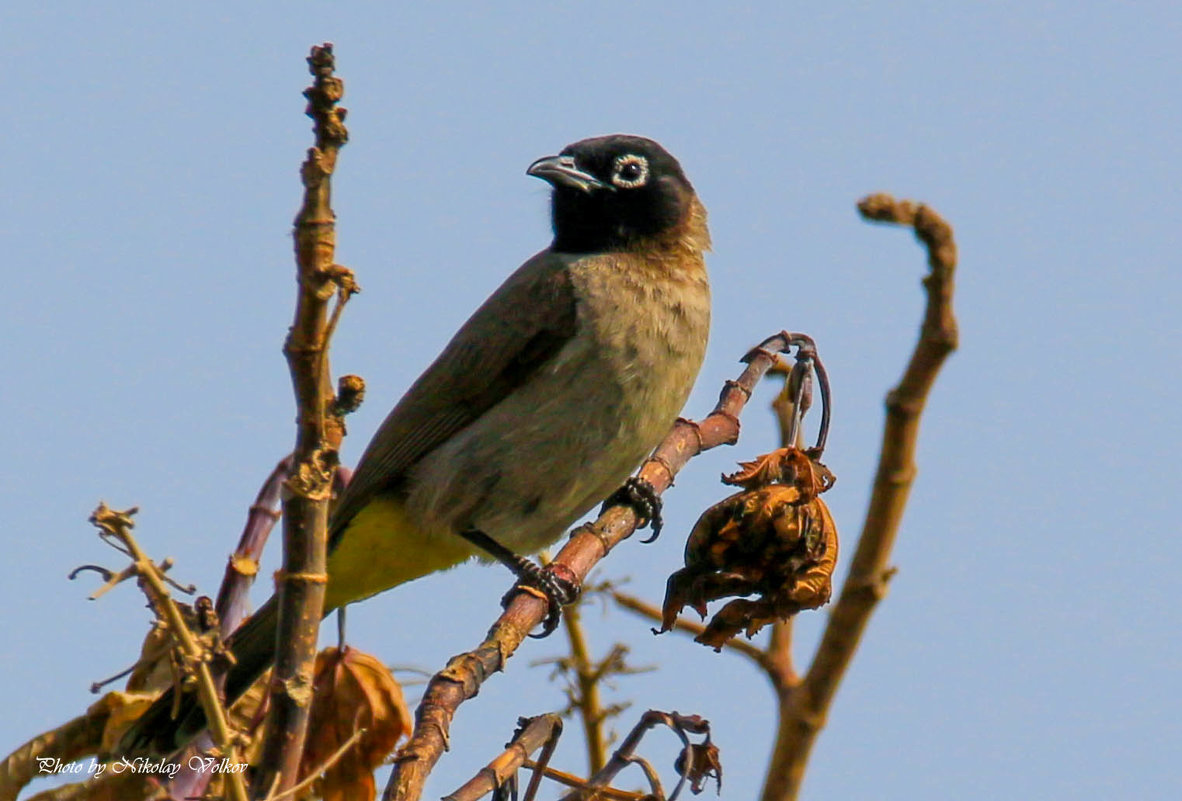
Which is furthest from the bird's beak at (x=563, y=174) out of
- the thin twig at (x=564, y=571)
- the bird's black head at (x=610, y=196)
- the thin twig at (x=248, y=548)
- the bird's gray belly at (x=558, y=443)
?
the thin twig at (x=248, y=548)

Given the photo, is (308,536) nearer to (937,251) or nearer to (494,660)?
(937,251)

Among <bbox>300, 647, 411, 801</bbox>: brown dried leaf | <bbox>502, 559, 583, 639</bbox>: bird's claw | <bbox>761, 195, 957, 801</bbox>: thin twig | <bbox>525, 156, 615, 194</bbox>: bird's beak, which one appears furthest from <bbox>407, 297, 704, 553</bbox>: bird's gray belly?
<bbox>761, 195, 957, 801</bbox>: thin twig

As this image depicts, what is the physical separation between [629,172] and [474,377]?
3.96 ft

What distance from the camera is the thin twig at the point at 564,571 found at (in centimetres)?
241

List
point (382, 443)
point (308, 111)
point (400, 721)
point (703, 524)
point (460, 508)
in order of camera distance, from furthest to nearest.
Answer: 1. point (382, 443)
2. point (460, 508)
3. point (400, 721)
4. point (703, 524)
5. point (308, 111)

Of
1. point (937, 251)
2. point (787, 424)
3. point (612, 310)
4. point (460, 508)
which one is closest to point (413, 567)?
point (460, 508)

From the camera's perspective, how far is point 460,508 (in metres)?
5.30

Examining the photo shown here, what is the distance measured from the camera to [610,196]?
5957 mm

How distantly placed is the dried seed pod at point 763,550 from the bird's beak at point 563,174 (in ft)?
8.32

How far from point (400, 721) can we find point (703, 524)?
1.08m

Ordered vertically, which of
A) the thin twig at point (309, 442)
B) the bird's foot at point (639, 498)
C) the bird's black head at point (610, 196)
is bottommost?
the thin twig at point (309, 442)

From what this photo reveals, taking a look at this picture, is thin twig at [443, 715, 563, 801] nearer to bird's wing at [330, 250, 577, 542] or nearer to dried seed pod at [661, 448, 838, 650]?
dried seed pod at [661, 448, 838, 650]

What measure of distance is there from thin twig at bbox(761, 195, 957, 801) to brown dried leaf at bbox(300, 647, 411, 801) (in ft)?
6.25

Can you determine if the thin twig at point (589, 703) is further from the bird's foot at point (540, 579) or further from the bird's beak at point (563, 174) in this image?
the bird's beak at point (563, 174)
